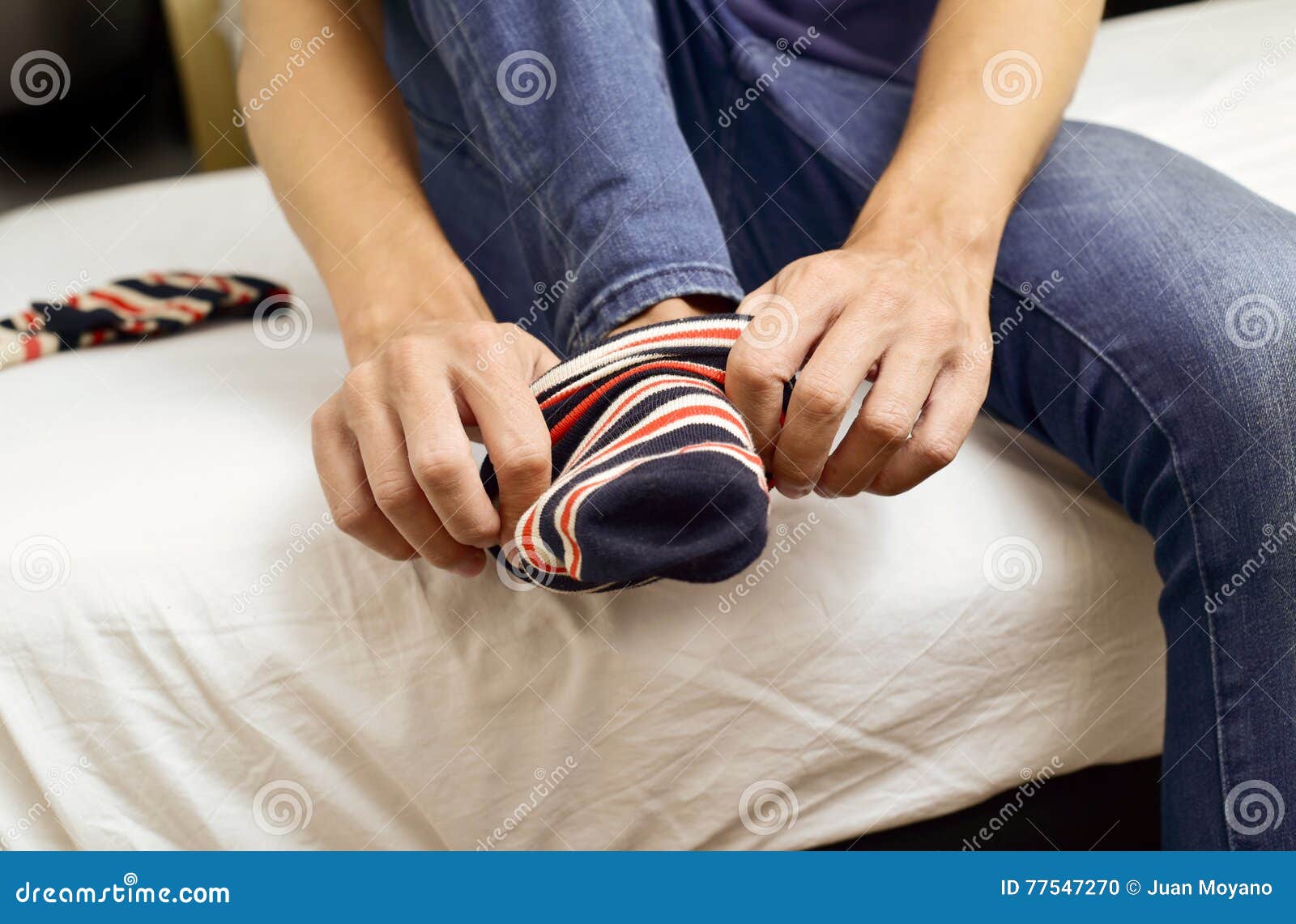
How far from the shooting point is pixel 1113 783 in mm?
584

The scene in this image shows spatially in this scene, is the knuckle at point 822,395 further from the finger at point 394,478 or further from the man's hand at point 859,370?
the finger at point 394,478

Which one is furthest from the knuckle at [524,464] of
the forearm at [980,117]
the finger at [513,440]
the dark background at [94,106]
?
the dark background at [94,106]

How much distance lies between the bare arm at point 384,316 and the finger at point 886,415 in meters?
0.14

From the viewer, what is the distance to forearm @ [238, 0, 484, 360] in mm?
504

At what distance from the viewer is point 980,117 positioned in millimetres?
522

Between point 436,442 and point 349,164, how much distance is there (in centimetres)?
24

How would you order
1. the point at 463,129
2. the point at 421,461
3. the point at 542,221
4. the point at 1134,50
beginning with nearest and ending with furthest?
the point at 421,461
the point at 542,221
the point at 463,129
the point at 1134,50

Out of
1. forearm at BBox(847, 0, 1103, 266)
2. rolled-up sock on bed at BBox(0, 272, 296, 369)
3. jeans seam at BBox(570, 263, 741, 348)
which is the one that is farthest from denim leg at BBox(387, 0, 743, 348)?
rolled-up sock on bed at BBox(0, 272, 296, 369)

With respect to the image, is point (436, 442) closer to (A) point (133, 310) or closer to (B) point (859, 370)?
(B) point (859, 370)

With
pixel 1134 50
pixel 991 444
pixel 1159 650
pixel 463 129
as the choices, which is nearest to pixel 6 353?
pixel 463 129

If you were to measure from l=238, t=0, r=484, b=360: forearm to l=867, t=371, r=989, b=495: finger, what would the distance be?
0.75 feet

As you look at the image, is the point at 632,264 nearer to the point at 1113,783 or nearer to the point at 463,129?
the point at 463,129

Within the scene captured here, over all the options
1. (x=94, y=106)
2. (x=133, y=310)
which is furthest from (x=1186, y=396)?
(x=94, y=106)

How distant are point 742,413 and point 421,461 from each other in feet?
0.45
